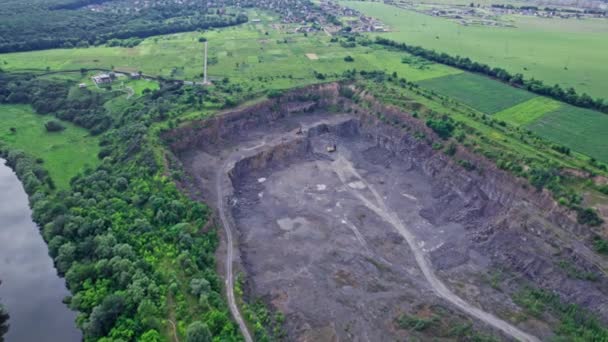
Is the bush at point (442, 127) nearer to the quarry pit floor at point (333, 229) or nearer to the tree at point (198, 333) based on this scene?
the quarry pit floor at point (333, 229)

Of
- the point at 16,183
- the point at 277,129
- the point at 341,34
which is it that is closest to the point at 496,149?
the point at 277,129

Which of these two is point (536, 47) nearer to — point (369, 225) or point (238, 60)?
point (238, 60)

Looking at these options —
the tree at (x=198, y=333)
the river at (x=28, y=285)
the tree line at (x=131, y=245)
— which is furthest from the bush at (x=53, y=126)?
the tree at (x=198, y=333)

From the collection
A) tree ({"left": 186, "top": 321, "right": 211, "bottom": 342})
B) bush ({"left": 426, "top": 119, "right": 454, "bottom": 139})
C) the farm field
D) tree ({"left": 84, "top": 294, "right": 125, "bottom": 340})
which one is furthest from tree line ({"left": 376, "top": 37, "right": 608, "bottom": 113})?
tree ({"left": 84, "top": 294, "right": 125, "bottom": 340})

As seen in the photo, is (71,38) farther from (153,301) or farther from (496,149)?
(496,149)

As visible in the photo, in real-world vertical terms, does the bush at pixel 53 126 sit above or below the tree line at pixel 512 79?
below
